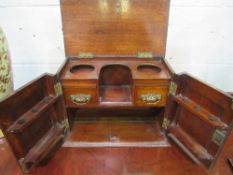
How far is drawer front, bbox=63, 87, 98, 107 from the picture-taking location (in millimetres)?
931

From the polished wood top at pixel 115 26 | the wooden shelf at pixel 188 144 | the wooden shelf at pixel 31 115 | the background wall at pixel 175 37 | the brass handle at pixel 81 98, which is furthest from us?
the background wall at pixel 175 37

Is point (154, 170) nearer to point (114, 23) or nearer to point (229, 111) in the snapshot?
point (229, 111)

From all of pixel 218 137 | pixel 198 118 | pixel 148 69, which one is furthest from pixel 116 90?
pixel 218 137

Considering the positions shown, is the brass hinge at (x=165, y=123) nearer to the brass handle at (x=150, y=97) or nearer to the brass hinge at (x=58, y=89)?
the brass handle at (x=150, y=97)

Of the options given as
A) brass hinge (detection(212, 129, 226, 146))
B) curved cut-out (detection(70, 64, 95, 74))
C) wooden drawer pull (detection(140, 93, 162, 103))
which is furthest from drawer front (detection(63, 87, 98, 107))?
brass hinge (detection(212, 129, 226, 146))

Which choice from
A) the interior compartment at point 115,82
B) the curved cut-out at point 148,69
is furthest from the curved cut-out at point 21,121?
the curved cut-out at point 148,69

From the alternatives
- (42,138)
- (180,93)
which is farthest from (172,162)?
(42,138)

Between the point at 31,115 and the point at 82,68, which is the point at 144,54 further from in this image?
the point at 31,115

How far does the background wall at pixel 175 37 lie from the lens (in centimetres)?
115

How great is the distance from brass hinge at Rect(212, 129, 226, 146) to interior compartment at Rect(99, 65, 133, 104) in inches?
17.1

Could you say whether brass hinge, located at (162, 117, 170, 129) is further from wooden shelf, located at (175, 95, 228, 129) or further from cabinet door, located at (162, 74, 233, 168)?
wooden shelf, located at (175, 95, 228, 129)

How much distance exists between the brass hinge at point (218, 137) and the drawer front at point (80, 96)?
552 mm

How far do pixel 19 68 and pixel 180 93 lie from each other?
107 cm

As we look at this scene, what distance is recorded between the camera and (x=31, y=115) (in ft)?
2.60
